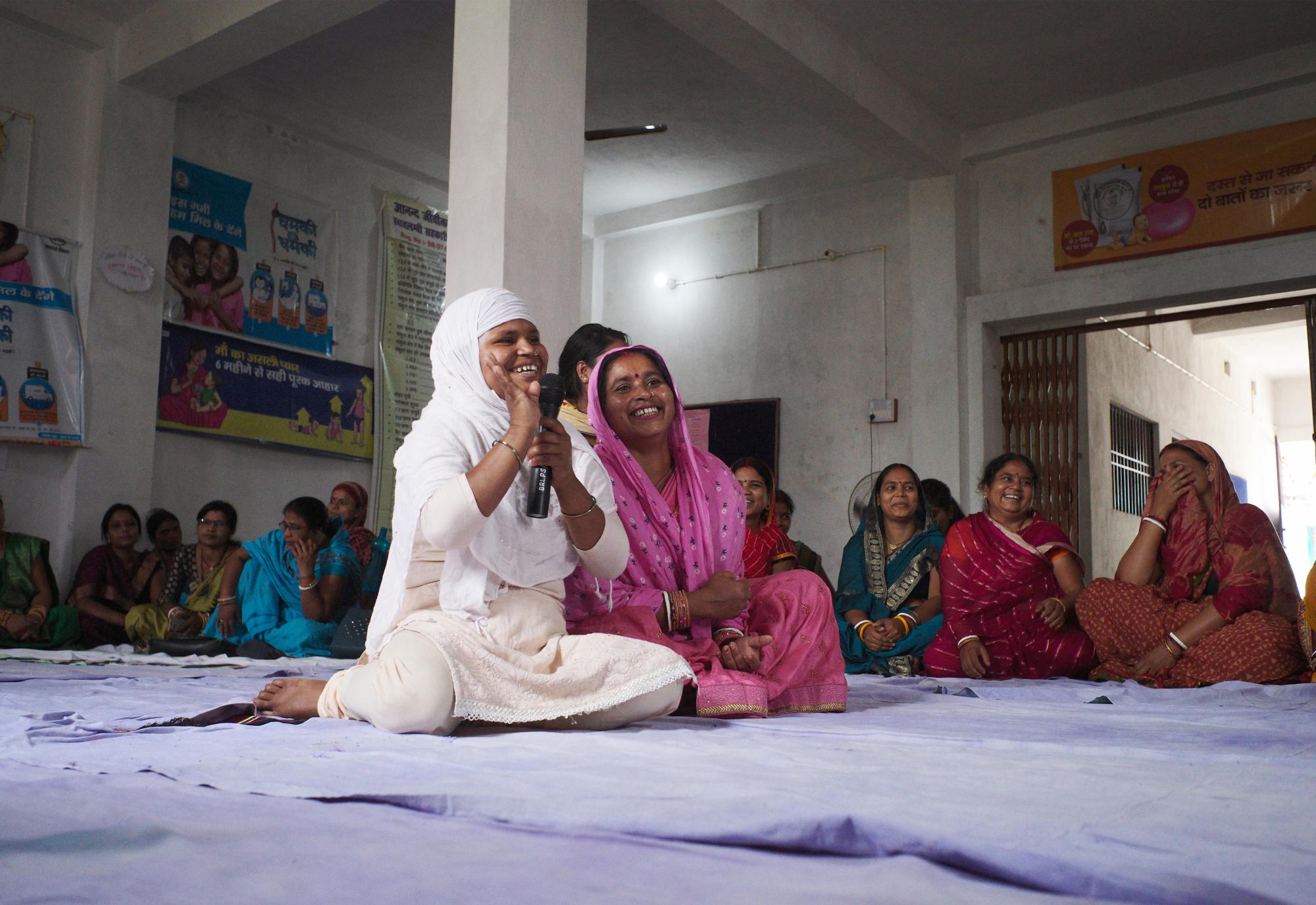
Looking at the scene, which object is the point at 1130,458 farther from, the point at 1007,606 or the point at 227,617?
the point at 227,617

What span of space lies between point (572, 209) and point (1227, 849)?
3146 mm

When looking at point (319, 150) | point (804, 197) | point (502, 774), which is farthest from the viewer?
point (804, 197)

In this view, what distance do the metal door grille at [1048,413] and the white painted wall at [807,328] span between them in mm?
491

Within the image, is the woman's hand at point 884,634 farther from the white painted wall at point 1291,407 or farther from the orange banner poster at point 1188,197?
the white painted wall at point 1291,407

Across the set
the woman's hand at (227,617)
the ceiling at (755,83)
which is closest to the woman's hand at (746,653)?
the woman's hand at (227,617)

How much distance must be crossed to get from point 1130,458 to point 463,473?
7.17 metres

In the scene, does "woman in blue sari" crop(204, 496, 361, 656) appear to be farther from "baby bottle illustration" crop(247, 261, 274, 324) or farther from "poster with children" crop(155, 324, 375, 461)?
"baby bottle illustration" crop(247, 261, 274, 324)

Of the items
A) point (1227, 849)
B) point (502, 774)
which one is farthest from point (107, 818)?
point (1227, 849)

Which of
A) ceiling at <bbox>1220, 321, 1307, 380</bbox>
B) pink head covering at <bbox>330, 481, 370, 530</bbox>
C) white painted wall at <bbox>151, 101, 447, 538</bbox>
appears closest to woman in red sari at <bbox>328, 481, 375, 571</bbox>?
pink head covering at <bbox>330, 481, 370, 530</bbox>

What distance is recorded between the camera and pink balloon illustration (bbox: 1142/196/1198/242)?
5594mm

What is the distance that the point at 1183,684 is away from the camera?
3.54 m

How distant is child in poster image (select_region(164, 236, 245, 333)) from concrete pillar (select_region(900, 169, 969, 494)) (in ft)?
12.4

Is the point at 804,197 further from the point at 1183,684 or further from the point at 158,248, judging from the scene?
the point at 1183,684

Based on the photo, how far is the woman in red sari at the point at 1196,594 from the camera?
347cm
